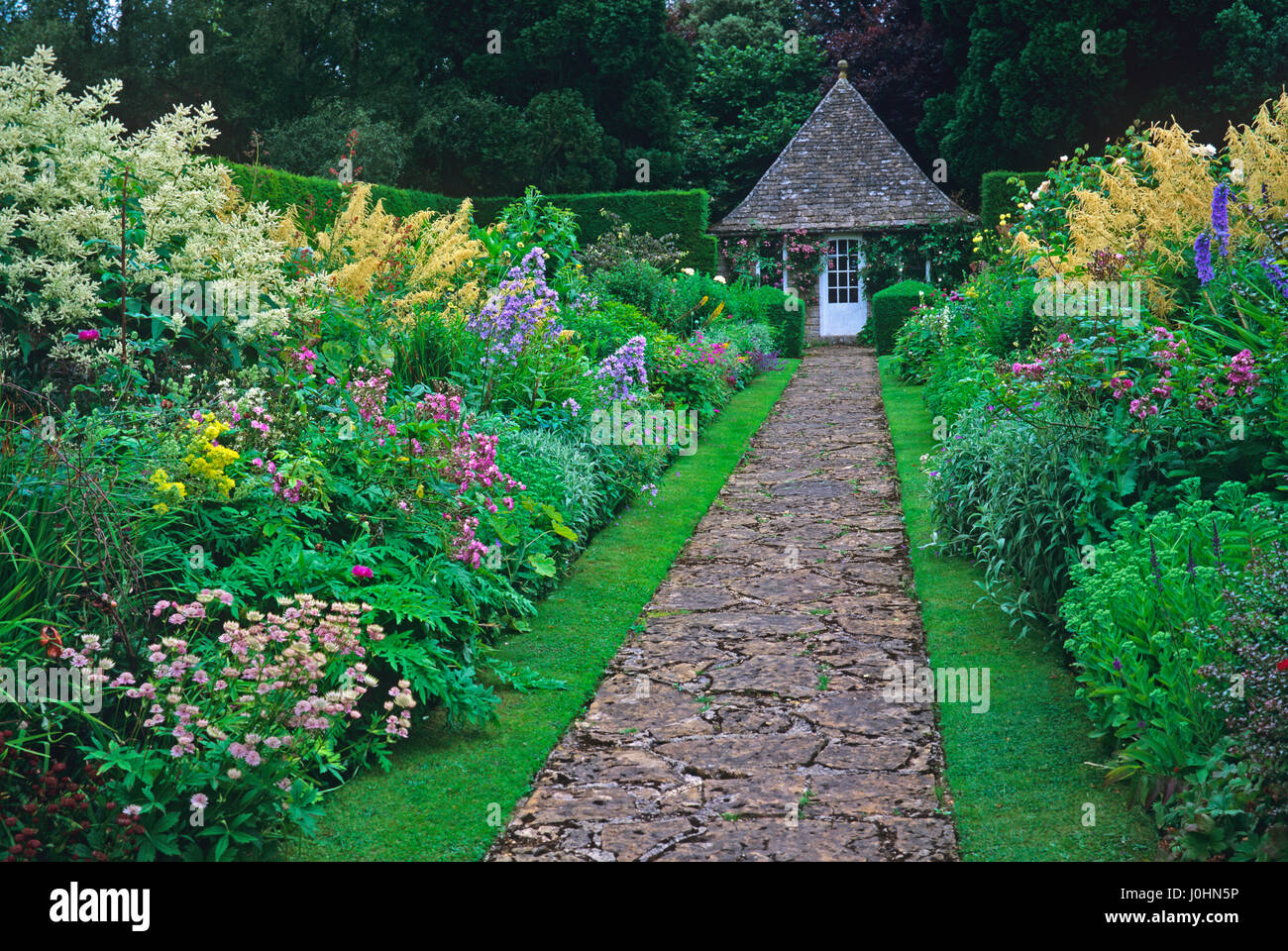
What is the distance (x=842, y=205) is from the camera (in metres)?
22.8

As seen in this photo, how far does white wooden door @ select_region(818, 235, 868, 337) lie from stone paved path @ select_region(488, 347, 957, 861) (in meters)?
15.6

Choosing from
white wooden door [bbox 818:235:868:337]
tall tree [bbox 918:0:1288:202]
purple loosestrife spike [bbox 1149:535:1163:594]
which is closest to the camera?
purple loosestrife spike [bbox 1149:535:1163:594]

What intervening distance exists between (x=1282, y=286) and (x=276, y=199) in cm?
1133

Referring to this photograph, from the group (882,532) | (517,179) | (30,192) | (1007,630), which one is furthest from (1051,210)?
(517,179)

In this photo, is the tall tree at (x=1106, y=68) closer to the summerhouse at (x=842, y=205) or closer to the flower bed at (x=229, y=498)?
the summerhouse at (x=842, y=205)

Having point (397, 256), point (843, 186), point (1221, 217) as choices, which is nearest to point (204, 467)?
point (397, 256)

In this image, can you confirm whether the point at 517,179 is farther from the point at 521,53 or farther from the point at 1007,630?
the point at 1007,630

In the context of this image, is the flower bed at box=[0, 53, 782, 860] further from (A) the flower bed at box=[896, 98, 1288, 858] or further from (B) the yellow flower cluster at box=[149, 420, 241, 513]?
(A) the flower bed at box=[896, 98, 1288, 858]

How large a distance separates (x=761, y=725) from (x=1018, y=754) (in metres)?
1.02

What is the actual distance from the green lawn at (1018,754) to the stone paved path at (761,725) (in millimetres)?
113

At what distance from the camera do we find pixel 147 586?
4066mm

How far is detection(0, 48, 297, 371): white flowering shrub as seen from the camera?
5.42 m

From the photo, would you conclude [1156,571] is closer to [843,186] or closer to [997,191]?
[997,191]

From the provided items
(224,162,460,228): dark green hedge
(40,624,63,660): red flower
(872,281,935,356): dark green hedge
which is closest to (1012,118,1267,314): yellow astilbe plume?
(40,624,63,660): red flower
